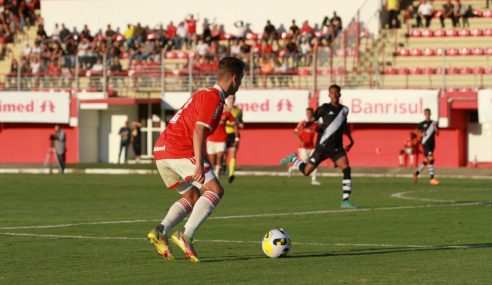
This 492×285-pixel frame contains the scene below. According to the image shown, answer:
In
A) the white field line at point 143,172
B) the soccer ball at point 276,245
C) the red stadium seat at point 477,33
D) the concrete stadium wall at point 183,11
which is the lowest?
the white field line at point 143,172

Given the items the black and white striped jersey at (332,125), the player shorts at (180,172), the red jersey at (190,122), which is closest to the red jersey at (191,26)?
the black and white striped jersey at (332,125)

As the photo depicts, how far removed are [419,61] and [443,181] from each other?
519 inches

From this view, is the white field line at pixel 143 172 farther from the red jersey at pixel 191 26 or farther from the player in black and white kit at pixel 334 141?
the player in black and white kit at pixel 334 141

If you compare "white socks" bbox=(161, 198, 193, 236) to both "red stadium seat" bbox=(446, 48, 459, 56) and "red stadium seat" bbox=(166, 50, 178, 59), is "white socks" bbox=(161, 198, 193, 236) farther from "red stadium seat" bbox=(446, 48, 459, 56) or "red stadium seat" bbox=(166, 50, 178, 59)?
"red stadium seat" bbox=(166, 50, 178, 59)

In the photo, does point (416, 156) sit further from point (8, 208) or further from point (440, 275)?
point (440, 275)

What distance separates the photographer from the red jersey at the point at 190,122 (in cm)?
1420

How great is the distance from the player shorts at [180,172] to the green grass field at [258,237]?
2.77 feet

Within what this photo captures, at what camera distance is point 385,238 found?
59.0ft

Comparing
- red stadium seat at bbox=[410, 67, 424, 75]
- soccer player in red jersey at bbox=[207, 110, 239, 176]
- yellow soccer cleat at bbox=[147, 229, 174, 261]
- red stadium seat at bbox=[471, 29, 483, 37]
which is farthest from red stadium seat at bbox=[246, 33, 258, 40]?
yellow soccer cleat at bbox=[147, 229, 174, 261]

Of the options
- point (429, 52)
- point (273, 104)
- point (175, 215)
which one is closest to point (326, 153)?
point (175, 215)

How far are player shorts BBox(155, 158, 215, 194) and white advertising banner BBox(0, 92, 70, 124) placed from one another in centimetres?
4139

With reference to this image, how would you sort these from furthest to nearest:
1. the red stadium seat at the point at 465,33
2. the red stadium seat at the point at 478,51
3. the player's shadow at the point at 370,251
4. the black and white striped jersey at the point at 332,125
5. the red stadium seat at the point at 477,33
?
the red stadium seat at the point at 465,33 < the red stadium seat at the point at 477,33 < the red stadium seat at the point at 478,51 < the black and white striped jersey at the point at 332,125 < the player's shadow at the point at 370,251

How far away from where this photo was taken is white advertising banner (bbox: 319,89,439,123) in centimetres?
4962

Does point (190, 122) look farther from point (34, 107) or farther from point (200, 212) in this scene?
point (34, 107)
